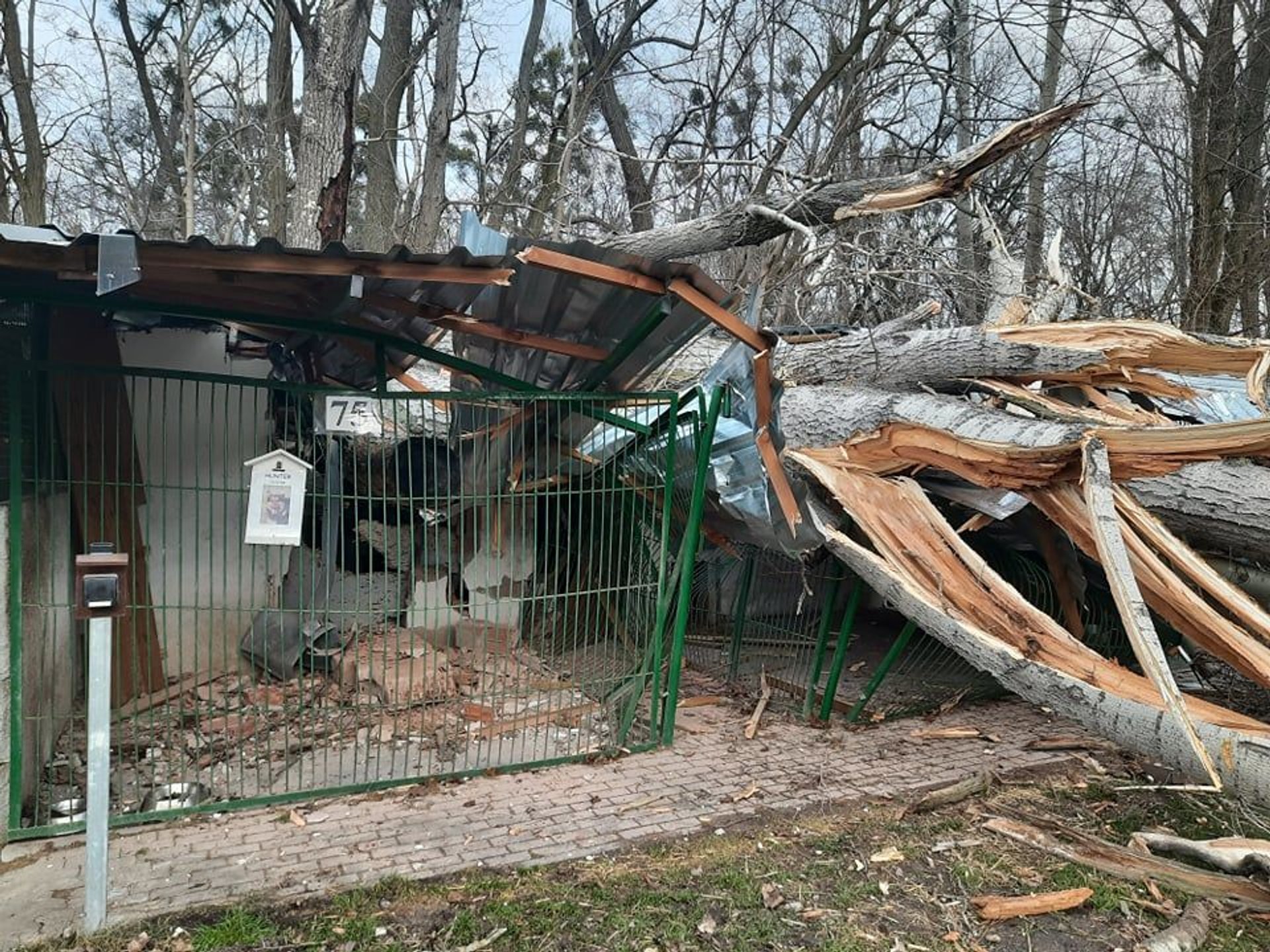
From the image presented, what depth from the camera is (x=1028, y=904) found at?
3359mm

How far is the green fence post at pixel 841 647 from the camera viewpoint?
5.40 m

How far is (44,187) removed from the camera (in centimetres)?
1532

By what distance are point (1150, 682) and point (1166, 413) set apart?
3.02 meters

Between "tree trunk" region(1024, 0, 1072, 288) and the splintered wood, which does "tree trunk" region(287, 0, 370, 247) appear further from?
"tree trunk" region(1024, 0, 1072, 288)

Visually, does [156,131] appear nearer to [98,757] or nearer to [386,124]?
[386,124]

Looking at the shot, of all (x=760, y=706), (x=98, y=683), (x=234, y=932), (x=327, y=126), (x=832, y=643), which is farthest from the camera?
(x=327, y=126)

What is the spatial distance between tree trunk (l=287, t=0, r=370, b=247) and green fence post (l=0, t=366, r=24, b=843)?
401 cm

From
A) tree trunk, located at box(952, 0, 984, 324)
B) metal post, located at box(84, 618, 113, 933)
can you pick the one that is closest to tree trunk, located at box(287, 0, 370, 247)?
metal post, located at box(84, 618, 113, 933)

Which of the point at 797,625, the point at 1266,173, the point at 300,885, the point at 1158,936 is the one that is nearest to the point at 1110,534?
the point at 1158,936

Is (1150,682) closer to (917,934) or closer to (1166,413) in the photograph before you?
(917,934)

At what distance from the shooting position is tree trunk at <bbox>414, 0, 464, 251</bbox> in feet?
39.4

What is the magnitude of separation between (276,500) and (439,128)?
1014 centimetres

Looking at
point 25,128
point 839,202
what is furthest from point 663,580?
point 25,128

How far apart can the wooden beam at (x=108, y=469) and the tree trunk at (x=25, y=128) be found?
38.5ft
